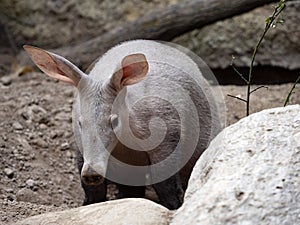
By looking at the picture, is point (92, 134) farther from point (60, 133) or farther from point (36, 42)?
point (36, 42)

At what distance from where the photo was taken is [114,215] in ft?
8.33

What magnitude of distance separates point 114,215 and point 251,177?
1.83 feet

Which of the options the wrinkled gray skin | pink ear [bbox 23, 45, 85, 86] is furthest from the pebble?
pink ear [bbox 23, 45, 85, 86]

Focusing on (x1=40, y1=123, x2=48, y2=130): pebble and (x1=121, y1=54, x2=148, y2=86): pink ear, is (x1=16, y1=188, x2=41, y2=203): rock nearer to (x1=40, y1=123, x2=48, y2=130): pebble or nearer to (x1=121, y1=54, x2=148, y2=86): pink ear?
(x1=40, y1=123, x2=48, y2=130): pebble

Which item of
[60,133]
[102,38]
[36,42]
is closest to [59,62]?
[60,133]

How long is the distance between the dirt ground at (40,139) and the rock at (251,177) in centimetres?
103

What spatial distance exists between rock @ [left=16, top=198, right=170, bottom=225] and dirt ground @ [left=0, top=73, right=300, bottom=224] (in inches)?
18.0

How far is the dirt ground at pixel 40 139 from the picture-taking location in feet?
12.7

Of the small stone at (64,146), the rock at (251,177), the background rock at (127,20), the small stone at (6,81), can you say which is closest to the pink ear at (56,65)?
the rock at (251,177)

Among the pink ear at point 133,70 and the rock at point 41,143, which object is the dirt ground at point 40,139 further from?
the pink ear at point 133,70

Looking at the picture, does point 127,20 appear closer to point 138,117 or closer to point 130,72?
point 138,117

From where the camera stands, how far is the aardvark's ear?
3.25 meters

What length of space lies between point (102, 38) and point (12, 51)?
5.43 feet

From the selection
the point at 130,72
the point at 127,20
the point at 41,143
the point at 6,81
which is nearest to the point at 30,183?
the point at 41,143
